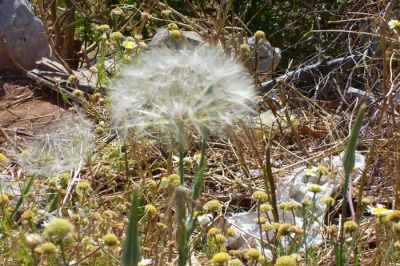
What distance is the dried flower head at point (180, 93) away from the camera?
64.8 inches

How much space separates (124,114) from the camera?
186cm

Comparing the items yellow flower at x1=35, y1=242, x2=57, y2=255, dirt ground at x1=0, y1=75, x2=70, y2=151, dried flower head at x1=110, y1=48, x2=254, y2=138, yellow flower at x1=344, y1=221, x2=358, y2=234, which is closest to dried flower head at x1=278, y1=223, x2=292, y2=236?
yellow flower at x1=344, y1=221, x2=358, y2=234

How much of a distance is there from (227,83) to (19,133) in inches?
119

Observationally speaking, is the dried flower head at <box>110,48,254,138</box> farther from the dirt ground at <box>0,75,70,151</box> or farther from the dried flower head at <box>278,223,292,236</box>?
the dirt ground at <box>0,75,70,151</box>

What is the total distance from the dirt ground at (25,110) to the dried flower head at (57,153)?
1.06m

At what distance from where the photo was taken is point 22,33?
18.3 ft

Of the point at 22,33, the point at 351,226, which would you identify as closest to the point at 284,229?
the point at 351,226

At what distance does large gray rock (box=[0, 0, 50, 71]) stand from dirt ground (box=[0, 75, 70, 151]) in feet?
0.77

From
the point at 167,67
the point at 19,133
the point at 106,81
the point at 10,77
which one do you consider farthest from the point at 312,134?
the point at 167,67

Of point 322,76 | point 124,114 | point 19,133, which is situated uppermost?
point 124,114

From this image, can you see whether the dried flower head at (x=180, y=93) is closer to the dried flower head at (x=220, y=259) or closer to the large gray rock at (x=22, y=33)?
the dried flower head at (x=220, y=259)

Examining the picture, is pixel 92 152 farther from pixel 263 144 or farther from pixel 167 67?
pixel 167 67

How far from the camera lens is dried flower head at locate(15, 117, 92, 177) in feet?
10.2

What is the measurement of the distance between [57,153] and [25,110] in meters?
1.81
